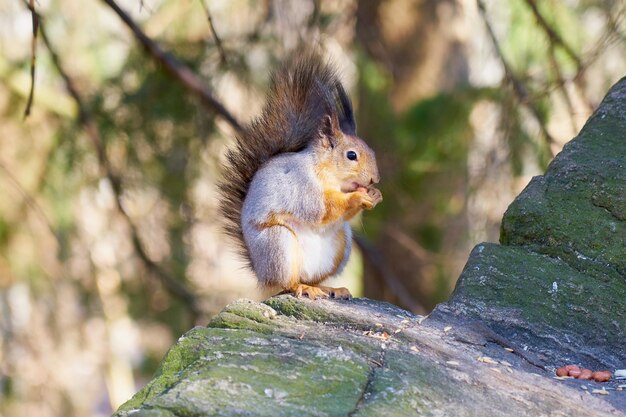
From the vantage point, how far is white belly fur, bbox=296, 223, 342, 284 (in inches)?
88.0

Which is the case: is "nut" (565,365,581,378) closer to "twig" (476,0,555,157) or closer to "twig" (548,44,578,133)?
"twig" (548,44,578,133)

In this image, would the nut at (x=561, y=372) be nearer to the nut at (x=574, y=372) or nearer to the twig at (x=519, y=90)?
the nut at (x=574, y=372)

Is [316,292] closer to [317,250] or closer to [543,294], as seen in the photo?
[317,250]

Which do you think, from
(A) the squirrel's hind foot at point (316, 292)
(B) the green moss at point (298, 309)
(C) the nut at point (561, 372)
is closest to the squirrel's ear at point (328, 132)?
(A) the squirrel's hind foot at point (316, 292)

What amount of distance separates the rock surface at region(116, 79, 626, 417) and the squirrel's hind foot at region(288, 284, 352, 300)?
0.25 ft

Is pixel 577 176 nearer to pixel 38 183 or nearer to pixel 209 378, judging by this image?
pixel 209 378

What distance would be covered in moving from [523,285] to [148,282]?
2339 mm

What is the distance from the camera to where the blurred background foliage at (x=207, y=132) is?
360cm

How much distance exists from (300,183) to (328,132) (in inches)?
7.8

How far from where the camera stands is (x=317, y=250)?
89.2 inches

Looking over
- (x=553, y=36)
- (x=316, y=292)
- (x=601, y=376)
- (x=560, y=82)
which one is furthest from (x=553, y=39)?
(x=601, y=376)

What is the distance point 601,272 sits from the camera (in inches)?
81.7

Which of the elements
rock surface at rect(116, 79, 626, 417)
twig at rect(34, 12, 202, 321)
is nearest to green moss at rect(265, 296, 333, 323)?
rock surface at rect(116, 79, 626, 417)

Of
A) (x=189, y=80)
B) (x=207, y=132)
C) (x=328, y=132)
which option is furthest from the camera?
(x=207, y=132)
